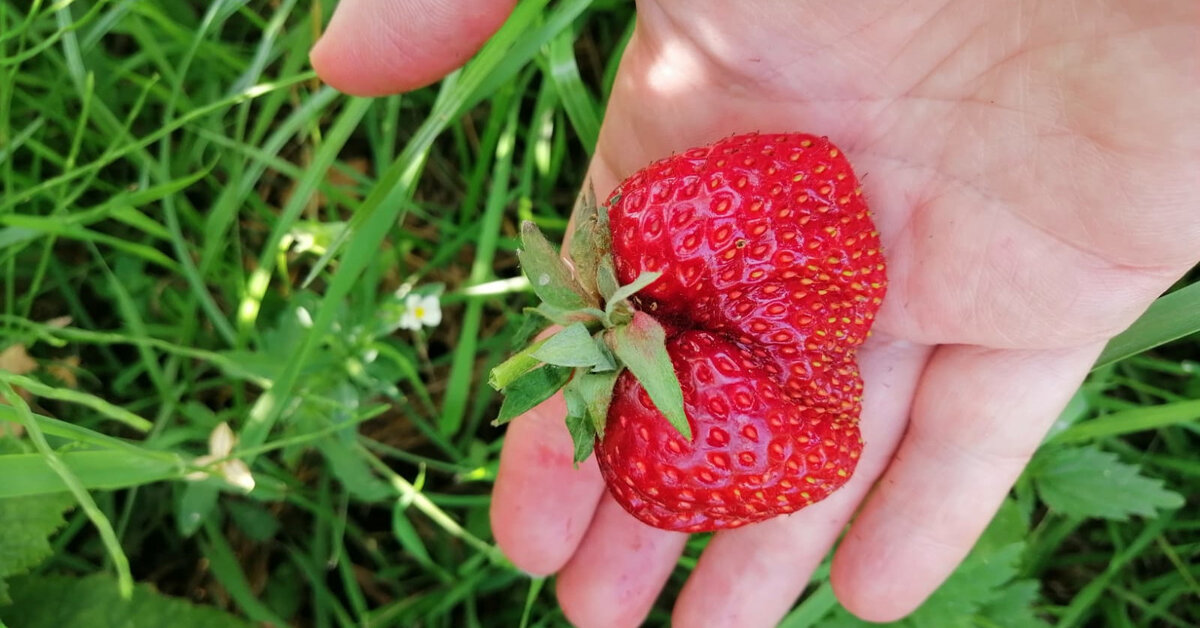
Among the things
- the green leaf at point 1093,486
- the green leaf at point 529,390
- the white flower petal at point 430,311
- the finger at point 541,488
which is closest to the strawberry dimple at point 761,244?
the green leaf at point 529,390

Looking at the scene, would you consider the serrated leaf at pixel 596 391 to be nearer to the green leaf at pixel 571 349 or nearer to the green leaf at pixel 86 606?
the green leaf at pixel 571 349

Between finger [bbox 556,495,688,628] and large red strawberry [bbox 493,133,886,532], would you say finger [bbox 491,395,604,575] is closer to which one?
finger [bbox 556,495,688,628]

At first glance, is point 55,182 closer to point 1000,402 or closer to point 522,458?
point 522,458

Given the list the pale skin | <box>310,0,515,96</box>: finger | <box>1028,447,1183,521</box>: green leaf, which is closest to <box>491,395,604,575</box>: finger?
the pale skin

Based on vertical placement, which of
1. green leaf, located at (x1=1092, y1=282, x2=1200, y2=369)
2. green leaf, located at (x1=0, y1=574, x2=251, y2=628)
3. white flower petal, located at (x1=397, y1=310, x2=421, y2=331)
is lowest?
green leaf, located at (x1=0, y1=574, x2=251, y2=628)

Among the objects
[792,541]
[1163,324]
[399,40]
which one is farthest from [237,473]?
[1163,324]

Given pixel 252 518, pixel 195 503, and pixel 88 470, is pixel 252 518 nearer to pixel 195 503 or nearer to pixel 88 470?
pixel 195 503
